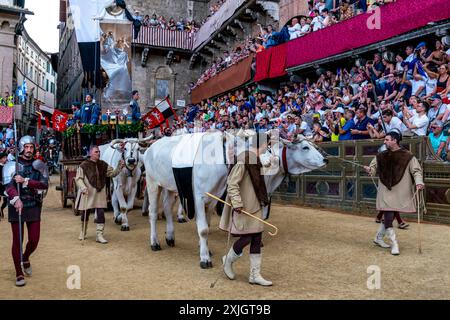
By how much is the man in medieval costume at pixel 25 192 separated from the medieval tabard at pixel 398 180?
515 cm

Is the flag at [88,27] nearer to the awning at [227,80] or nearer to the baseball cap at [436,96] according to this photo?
the awning at [227,80]

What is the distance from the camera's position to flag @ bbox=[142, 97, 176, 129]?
13.1 meters

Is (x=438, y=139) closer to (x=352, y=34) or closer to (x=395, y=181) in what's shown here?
(x=395, y=181)

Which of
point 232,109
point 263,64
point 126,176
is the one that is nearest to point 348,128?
point 126,176

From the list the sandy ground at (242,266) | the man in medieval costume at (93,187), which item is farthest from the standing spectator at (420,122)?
the man in medieval costume at (93,187)

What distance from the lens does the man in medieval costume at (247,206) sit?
5094 millimetres

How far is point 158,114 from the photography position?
43.0ft

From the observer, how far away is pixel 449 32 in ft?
36.4

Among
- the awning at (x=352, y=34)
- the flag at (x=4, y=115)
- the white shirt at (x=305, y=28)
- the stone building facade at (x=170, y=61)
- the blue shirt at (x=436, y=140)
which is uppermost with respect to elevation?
the stone building facade at (x=170, y=61)

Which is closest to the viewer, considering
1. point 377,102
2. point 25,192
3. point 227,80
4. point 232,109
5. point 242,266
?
point 25,192

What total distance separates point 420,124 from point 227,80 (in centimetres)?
1449

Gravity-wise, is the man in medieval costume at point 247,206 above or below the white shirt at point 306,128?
below

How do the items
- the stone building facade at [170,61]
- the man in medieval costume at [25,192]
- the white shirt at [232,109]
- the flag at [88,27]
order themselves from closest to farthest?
1. the man in medieval costume at [25,192]
2. the flag at [88,27]
3. the white shirt at [232,109]
4. the stone building facade at [170,61]
